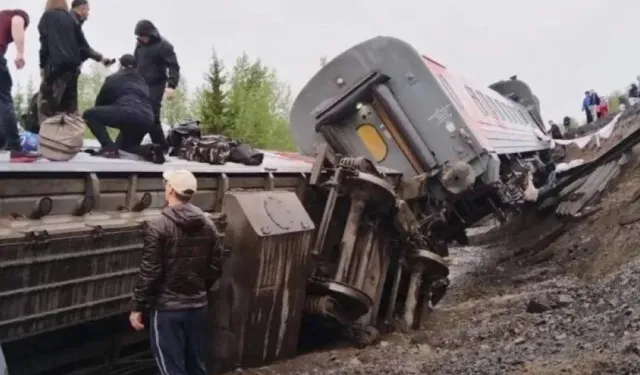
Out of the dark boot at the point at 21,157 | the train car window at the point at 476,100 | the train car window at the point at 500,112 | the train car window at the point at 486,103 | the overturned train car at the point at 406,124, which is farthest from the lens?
the train car window at the point at 500,112

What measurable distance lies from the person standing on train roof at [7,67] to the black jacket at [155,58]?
122cm

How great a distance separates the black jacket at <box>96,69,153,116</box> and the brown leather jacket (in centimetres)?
245

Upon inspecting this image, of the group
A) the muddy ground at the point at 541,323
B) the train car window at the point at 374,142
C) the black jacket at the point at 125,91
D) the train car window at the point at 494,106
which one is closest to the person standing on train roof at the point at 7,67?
the black jacket at the point at 125,91

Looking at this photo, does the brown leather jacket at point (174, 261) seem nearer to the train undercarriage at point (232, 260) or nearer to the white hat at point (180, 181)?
the white hat at point (180, 181)

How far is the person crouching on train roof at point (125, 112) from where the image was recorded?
19.4 ft

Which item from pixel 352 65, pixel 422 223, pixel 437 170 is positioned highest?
pixel 352 65

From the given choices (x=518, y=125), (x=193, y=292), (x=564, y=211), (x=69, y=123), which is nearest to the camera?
(x=193, y=292)

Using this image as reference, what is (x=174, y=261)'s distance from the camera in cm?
386

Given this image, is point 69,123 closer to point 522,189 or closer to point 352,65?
point 352,65

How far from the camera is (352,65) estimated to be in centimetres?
948

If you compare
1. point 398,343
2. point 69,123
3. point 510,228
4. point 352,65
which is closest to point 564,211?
point 510,228

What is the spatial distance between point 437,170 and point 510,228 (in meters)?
9.93

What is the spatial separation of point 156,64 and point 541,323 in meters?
3.95

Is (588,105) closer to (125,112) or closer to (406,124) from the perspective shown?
(406,124)
